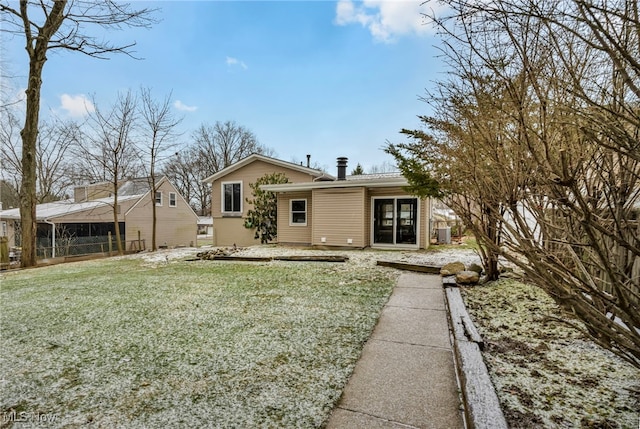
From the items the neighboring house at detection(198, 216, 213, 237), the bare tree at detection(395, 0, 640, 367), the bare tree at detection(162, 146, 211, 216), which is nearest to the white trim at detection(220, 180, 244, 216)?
the bare tree at detection(395, 0, 640, 367)

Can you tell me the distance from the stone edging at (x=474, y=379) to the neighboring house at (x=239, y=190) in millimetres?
11286

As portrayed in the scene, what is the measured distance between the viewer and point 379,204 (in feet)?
37.0

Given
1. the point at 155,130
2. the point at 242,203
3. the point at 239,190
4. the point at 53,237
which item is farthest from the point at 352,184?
the point at 53,237

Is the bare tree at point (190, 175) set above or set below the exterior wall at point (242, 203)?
above

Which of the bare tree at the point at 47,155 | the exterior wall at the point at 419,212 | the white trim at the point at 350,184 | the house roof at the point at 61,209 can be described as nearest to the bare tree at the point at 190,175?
the bare tree at the point at 47,155

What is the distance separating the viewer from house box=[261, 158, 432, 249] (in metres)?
10.8

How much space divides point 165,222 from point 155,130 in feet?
29.7

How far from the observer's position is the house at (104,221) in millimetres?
16312

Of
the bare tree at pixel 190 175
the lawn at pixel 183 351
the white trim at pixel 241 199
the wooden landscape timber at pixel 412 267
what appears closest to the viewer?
the lawn at pixel 183 351

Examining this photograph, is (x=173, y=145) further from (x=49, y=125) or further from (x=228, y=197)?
(x=49, y=125)

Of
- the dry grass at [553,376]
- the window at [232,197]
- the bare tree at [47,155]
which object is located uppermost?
the bare tree at [47,155]

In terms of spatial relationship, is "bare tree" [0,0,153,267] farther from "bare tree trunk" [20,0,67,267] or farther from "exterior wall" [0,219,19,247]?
"exterior wall" [0,219,19,247]

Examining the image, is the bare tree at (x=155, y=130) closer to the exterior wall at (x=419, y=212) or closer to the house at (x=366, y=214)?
the house at (x=366, y=214)

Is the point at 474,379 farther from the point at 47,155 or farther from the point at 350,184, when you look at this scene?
the point at 47,155
